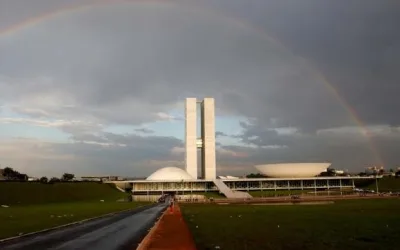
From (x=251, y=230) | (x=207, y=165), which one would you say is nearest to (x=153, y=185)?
(x=207, y=165)

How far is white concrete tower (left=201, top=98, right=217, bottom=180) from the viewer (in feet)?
594

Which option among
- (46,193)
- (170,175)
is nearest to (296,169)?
(170,175)

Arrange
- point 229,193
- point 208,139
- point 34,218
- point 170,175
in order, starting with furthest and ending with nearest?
point 208,139 < point 170,175 < point 229,193 < point 34,218

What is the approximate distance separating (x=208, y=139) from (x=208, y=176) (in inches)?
624

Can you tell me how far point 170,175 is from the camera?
17662cm

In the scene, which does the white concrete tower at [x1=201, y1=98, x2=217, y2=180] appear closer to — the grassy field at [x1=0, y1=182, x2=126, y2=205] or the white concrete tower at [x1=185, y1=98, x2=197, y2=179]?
the white concrete tower at [x1=185, y1=98, x2=197, y2=179]

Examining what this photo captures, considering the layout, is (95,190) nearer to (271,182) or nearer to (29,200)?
(29,200)

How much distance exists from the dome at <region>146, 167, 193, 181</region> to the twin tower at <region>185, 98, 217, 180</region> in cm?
400

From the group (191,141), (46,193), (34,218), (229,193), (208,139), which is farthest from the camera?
(208,139)

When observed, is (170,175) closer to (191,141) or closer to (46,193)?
(191,141)

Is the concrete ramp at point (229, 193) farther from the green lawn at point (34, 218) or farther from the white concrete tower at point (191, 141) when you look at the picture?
the green lawn at point (34, 218)

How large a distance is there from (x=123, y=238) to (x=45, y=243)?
4325 mm

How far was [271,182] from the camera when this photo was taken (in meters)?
175

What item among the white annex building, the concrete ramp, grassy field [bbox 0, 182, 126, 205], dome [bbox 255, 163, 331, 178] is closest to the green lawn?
grassy field [bbox 0, 182, 126, 205]
